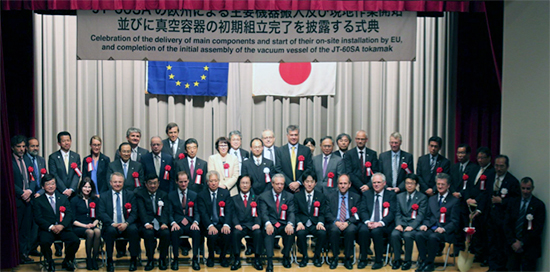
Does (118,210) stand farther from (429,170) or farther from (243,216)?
(429,170)

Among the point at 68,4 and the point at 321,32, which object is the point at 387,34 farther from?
the point at 68,4

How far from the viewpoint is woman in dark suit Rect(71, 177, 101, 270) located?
21.9ft

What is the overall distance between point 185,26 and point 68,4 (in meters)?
1.30

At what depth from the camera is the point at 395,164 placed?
746 centimetres

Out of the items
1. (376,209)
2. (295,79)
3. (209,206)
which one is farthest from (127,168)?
(295,79)

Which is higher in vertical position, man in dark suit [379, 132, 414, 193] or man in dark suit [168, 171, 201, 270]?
man in dark suit [379, 132, 414, 193]

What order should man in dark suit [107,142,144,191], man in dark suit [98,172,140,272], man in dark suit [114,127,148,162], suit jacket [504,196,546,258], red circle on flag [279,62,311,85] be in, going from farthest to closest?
red circle on flag [279,62,311,85]
man in dark suit [114,127,148,162]
man in dark suit [107,142,144,191]
man in dark suit [98,172,140,272]
suit jacket [504,196,546,258]

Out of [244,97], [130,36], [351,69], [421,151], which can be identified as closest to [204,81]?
[244,97]

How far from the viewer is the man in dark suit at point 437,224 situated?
21.7 feet

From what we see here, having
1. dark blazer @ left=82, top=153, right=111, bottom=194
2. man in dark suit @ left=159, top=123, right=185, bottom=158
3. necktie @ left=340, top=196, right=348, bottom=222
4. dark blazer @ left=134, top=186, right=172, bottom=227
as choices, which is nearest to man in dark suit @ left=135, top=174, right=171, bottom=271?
dark blazer @ left=134, top=186, right=172, bottom=227

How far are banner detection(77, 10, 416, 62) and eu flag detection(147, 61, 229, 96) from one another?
2.88m

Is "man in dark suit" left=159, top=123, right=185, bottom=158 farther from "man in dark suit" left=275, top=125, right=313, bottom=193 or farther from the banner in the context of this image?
the banner

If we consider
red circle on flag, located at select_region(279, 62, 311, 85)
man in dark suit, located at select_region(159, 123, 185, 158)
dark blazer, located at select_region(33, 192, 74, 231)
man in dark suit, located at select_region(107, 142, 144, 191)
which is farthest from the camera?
red circle on flag, located at select_region(279, 62, 311, 85)

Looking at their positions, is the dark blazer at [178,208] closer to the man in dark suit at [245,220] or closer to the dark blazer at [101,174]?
the man in dark suit at [245,220]
